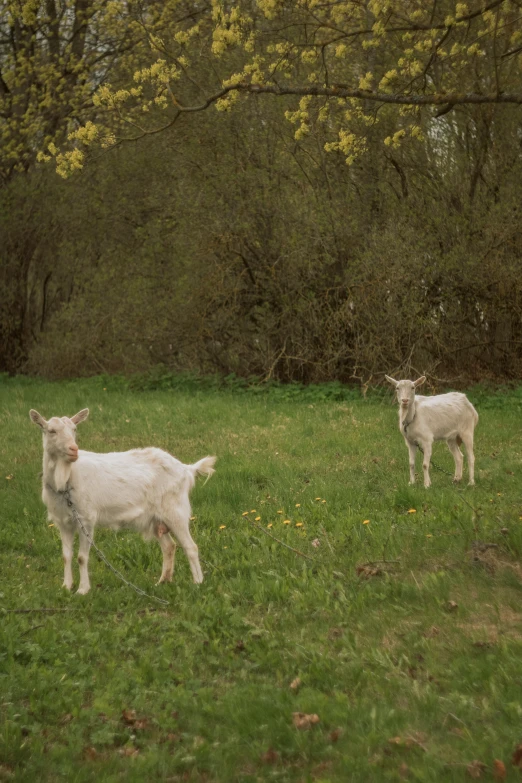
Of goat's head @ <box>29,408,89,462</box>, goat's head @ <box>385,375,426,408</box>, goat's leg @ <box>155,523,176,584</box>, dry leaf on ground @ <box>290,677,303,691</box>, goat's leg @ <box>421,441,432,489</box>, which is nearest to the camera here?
dry leaf on ground @ <box>290,677,303,691</box>

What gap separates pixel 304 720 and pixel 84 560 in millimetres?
3017

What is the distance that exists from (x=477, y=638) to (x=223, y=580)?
7.89 ft

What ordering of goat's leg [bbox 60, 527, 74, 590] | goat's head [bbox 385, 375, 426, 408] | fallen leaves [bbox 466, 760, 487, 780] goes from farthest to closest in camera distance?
1. goat's head [bbox 385, 375, 426, 408]
2. goat's leg [bbox 60, 527, 74, 590]
3. fallen leaves [bbox 466, 760, 487, 780]

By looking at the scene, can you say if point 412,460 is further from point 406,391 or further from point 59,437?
point 59,437

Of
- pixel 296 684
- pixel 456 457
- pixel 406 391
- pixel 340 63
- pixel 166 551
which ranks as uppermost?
pixel 340 63

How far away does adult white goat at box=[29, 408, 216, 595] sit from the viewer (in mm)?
7211

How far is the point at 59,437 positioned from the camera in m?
7.14

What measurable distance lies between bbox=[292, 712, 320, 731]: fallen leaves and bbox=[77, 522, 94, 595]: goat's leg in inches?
111

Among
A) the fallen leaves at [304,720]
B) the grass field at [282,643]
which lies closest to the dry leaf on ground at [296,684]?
the grass field at [282,643]

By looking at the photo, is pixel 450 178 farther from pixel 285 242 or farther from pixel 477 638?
pixel 477 638

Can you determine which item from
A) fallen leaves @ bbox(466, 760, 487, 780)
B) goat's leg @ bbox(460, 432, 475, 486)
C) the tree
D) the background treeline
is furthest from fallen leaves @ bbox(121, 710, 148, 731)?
the background treeline

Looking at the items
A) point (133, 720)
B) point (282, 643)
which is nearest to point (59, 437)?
point (282, 643)

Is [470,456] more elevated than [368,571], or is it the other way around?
[368,571]

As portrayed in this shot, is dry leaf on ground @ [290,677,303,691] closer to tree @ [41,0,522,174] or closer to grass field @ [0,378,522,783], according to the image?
grass field @ [0,378,522,783]
